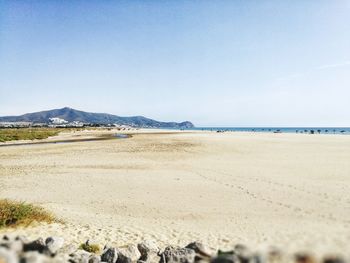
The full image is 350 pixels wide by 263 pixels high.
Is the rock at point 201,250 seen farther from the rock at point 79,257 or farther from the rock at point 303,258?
the rock at point 303,258

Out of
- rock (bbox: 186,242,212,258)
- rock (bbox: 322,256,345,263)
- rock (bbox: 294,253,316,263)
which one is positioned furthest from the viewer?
rock (bbox: 186,242,212,258)

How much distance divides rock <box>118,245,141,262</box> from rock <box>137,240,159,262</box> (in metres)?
0.13

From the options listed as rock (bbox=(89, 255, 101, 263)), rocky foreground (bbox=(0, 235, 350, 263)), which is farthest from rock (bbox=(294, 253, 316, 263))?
rock (bbox=(89, 255, 101, 263))

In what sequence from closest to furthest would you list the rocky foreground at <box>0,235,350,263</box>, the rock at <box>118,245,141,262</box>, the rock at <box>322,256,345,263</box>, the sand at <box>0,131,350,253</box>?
1. the rock at <box>322,256,345,263</box>
2. the rocky foreground at <box>0,235,350,263</box>
3. the rock at <box>118,245,141,262</box>
4. the sand at <box>0,131,350,253</box>

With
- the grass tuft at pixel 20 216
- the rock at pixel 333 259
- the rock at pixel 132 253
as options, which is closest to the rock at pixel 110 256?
the rock at pixel 132 253

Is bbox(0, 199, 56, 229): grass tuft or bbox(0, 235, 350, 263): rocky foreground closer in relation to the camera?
bbox(0, 235, 350, 263): rocky foreground

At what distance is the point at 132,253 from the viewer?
812cm

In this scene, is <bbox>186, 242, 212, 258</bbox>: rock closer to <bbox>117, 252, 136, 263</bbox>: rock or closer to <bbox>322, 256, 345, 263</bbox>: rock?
<bbox>117, 252, 136, 263</bbox>: rock

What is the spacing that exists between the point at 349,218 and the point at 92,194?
36.9 ft

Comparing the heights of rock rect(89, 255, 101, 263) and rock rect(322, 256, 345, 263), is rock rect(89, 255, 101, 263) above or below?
below

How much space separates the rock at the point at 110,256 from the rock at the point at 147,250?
0.72 m

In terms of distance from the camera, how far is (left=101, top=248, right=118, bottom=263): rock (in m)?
7.84

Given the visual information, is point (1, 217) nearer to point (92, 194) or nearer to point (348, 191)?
point (92, 194)

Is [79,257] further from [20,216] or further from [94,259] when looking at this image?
[20,216]
